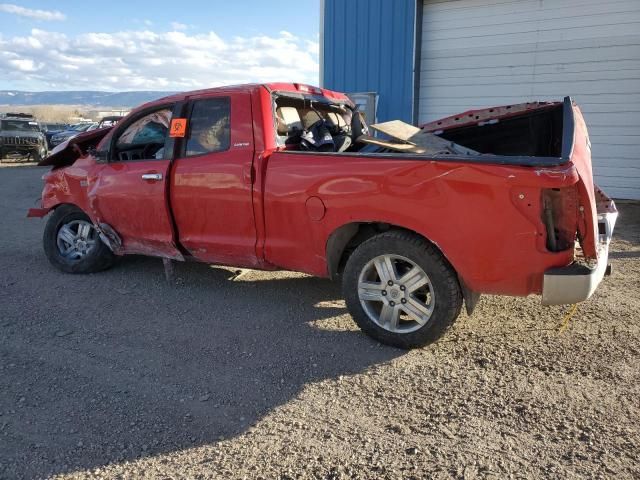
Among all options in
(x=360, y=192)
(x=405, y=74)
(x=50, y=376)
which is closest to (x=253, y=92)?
(x=360, y=192)

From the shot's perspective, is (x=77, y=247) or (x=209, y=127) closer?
(x=209, y=127)

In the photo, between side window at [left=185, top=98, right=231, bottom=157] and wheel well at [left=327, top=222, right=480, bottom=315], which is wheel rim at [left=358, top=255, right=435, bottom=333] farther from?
side window at [left=185, top=98, right=231, bottom=157]

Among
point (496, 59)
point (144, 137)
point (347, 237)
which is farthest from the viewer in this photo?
point (496, 59)

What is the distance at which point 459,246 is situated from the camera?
11.2ft

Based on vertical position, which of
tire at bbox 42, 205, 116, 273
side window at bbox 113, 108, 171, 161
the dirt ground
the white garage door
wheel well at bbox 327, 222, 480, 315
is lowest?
the dirt ground

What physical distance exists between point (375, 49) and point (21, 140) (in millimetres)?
17315

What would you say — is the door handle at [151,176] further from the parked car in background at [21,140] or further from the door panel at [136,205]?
the parked car in background at [21,140]

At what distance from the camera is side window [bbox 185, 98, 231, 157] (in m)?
4.49

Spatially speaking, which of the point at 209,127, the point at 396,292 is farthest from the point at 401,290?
the point at 209,127

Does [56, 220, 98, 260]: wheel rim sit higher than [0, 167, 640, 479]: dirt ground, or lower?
higher

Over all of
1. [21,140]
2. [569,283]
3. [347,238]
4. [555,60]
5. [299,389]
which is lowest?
[299,389]

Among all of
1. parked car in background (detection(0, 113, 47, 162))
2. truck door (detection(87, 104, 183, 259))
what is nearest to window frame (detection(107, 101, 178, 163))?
truck door (detection(87, 104, 183, 259))

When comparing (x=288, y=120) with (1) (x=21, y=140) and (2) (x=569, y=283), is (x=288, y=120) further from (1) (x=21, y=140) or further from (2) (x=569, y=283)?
(1) (x=21, y=140)

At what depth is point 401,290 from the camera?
147 inches
